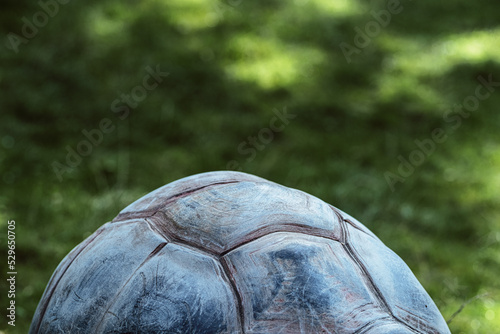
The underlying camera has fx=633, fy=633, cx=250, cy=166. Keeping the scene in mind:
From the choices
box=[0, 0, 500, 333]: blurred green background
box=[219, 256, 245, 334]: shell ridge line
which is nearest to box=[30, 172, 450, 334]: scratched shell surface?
box=[219, 256, 245, 334]: shell ridge line

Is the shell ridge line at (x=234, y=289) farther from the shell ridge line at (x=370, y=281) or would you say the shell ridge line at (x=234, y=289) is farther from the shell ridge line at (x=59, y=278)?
the shell ridge line at (x=59, y=278)

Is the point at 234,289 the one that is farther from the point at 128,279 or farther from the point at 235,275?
the point at 128,279

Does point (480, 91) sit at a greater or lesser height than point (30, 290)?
greater

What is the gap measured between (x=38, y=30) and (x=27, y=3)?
609mm

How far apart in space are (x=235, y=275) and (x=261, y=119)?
400cm

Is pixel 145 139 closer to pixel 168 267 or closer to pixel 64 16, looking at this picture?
pixel 64 16

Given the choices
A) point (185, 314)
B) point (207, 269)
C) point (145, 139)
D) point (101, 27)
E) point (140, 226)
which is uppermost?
point (101, 27)

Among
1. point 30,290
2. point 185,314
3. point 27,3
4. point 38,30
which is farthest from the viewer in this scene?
point 27,3

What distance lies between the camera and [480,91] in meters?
6.67

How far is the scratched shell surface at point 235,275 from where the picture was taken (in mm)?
1659

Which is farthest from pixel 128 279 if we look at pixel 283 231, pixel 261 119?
pixel 261 119

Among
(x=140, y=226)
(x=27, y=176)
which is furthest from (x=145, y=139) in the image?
(x=140, y=226)

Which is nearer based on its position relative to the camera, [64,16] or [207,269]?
[207,269]

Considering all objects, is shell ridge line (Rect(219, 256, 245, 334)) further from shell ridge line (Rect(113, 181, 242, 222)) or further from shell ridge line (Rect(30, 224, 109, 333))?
shell ridge line (Rect(30, 224, 109, 333))
